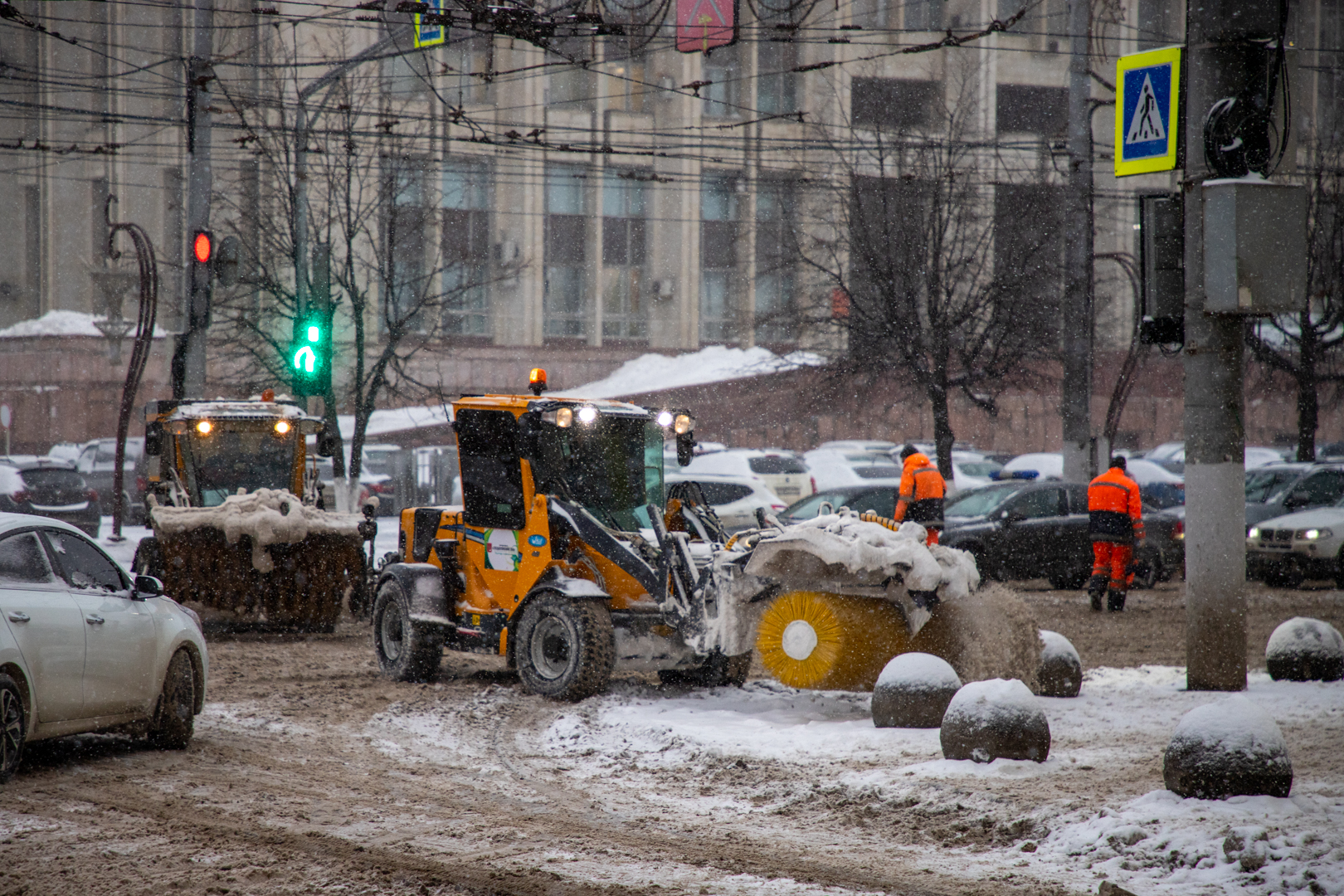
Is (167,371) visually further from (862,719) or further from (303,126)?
(862,719)

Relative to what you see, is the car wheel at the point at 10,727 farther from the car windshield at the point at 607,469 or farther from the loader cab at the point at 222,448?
the loader cab at the point at 222,448

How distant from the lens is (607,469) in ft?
37.9

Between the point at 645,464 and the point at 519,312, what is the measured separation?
39184mm

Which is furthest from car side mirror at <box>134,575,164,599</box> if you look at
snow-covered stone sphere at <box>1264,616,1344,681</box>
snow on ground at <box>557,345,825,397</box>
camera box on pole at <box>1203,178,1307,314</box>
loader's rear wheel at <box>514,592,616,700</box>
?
snow on ground at <box>557,345,825,397</box>

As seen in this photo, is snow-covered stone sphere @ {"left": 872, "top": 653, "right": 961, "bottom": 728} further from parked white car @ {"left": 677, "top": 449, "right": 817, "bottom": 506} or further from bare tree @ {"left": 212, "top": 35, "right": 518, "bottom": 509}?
parked white car @ {"left": 677, "top": 449, "right": 817, "bottom": 506}

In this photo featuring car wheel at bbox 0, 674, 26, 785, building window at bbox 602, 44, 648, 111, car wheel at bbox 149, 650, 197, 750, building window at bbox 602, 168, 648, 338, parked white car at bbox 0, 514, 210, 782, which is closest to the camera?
car wheel at bbox 0, 674, 26, 785

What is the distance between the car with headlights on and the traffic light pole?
14.5m

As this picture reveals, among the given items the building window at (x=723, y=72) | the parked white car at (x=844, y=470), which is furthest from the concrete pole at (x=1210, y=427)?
the building window at (x=723, y=72)

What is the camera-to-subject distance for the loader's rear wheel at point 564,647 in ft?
34.4

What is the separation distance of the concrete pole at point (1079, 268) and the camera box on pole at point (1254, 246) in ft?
36.5

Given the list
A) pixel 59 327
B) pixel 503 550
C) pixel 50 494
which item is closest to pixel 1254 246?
pixel 503 550

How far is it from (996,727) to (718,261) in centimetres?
4607

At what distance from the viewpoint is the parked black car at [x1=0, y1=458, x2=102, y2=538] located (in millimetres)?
25094

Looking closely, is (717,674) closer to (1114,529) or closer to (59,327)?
(1114,529)
